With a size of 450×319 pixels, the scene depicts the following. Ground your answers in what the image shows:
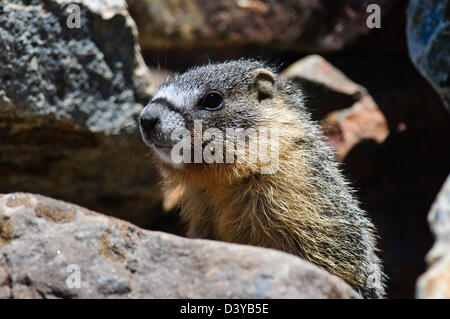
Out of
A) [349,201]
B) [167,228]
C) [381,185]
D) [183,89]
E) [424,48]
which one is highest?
[424,48]

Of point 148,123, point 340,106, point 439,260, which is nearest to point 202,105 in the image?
point 148,123

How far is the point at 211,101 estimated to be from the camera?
4.08 metres

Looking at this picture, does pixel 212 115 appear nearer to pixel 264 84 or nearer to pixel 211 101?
pixel 211 101

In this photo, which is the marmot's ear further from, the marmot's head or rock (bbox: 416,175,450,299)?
rock (bbox: 416,175,450,299)

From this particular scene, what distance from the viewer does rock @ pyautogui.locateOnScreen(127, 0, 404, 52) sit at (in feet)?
20.2

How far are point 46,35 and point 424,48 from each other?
3.02m

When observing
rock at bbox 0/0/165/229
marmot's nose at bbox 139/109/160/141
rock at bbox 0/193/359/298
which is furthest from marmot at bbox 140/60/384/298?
rock at bbox 0/193/359/298

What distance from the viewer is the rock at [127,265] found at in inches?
108

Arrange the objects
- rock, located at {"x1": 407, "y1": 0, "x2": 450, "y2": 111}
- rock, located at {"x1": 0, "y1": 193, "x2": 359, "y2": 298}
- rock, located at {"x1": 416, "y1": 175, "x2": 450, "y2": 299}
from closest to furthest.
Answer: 1. rock, located at {"x1": 416, "y1": 175, "x2": 450, "y2": 299}
2. rock, located at {"x1": 0, "y1": 193, "x2": 359, "y2": 298}
3. rock, located at {"x1": 407, "y1": 0, "x2": 450, "y2": 111}

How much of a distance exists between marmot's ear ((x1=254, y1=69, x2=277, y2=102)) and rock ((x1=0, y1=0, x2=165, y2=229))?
1075 millimetres

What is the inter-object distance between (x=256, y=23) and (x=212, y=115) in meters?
2.90

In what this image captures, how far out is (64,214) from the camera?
317cm
